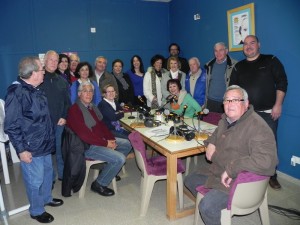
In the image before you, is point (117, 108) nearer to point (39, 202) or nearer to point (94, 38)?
point (39, 202)

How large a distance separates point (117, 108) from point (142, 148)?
4.24 feet

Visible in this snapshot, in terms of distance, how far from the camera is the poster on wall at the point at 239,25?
345 centimetres

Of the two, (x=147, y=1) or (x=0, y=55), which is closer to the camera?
(x=0, y=55)

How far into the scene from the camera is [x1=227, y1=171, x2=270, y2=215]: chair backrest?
5.46 ft

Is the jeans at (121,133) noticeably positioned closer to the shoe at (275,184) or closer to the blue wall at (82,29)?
the shoe at (275,184)

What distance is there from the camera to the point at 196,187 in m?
2.20

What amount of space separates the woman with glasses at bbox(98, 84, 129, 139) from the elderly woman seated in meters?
0.75

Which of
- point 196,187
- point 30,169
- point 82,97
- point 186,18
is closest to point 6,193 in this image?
point 30,169

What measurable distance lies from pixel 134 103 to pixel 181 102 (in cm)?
123

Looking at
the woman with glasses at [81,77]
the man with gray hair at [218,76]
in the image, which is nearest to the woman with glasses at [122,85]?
the woman with glasses at [81,77]

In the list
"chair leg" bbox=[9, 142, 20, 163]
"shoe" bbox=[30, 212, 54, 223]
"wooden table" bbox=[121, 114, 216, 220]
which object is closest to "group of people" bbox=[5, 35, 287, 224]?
"shoe" bbox=[30, 212, 54, 223]

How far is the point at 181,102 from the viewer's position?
133 inches

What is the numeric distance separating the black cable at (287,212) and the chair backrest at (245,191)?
884 mm

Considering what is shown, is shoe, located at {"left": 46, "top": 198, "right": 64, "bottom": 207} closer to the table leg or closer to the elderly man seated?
the elderly man seated
